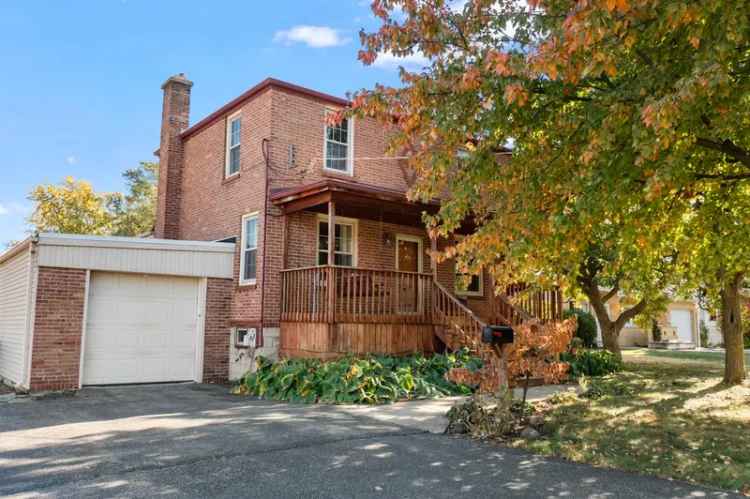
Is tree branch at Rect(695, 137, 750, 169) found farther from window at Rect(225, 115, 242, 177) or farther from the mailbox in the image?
window at Rect(225, 115, 242, 177)

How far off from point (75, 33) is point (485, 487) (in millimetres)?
34056

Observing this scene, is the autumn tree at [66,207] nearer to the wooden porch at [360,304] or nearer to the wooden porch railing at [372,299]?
the wooden porch at [360,304]

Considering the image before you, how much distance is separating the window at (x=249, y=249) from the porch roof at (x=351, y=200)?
1.05 meters

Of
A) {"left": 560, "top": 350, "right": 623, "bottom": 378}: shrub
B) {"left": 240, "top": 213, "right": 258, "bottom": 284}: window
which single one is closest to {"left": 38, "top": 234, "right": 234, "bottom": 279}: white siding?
{"left": 240, "top": 213, "right": 258, "bottom": 284}: window

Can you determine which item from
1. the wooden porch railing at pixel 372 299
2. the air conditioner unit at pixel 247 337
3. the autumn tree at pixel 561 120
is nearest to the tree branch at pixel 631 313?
the wooden porch railing at pixel 372 299

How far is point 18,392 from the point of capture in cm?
1122

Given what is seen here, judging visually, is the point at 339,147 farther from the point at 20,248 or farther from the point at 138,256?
the point at 20,248

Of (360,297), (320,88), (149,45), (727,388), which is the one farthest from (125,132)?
(727,388)

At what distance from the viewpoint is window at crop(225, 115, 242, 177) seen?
1507cm

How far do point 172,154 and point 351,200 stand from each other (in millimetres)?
7742

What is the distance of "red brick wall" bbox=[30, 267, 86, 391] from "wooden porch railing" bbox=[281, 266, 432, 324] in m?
4.20

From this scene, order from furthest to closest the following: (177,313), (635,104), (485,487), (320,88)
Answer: (320,88) < (177,313) < (635,104) < (485,487)

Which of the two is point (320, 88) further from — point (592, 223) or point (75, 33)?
point (75, 33)

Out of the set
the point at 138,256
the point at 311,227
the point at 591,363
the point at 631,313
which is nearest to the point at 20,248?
the point at 138,256
